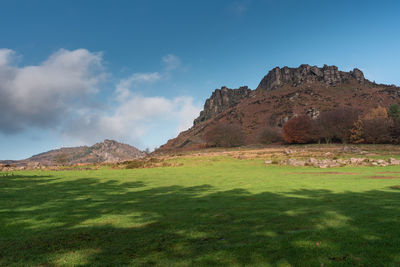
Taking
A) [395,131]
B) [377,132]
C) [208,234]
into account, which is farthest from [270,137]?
[208,234]

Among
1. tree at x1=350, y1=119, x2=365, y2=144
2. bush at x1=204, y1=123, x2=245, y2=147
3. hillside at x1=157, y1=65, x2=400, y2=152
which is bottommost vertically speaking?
tree at x1=350, y1=119, x2=365, y2=144

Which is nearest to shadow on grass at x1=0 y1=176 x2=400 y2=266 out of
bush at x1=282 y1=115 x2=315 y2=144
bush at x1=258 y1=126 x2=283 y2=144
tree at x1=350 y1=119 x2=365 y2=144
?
tree at x1=350 y1=119 x2=365 y2=144

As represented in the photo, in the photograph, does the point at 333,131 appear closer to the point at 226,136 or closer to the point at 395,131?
the point at 395,131

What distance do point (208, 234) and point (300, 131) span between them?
80561 millimetres

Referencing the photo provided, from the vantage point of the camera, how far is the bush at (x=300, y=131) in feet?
256

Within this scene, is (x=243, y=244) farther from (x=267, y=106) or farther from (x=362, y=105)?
(x=267, y=106)

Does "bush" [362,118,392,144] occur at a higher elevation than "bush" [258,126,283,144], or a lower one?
lower

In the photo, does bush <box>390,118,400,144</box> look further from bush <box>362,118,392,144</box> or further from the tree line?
bush <box>362,118,392,144</box>

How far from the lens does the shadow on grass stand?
409 cm

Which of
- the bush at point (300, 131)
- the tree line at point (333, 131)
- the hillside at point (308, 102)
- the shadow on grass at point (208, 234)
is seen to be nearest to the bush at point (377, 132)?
the tree line at point (333, 131)

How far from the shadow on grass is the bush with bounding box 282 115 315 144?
75.2m

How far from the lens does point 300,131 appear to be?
79000 millimetres

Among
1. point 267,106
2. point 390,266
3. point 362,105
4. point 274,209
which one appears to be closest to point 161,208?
point 274,209

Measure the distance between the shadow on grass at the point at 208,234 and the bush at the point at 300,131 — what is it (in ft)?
247
